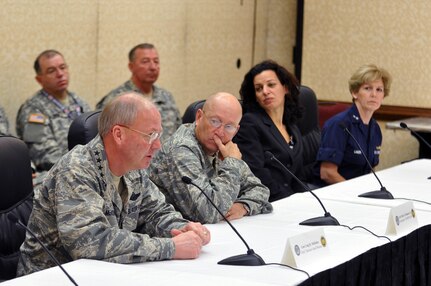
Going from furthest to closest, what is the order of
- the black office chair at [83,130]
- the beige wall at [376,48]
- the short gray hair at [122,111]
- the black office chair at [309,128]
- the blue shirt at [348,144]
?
1. the beige wall at [376,48]
2. the black office chair at [309,128]
3. the blue shirt at [348,144]
4. the black office chair at [83,130]
5. the short gray hair at [122,111]

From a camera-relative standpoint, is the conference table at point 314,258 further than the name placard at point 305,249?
No

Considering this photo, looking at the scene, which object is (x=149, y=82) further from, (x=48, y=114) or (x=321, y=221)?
(x=321, y=221)

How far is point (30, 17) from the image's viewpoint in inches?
248

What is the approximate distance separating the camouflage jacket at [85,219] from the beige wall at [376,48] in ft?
16.4

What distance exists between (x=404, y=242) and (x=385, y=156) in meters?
4.53

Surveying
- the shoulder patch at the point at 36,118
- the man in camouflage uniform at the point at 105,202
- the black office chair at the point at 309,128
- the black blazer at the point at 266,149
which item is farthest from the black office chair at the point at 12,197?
the black office chair at the point at 309,128

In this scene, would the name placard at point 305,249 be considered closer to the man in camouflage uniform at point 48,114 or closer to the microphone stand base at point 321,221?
the microphone stand base at point 321,221

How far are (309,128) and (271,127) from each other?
43.7 inches

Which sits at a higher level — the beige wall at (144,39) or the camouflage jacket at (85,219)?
the beige wall at (144,39)

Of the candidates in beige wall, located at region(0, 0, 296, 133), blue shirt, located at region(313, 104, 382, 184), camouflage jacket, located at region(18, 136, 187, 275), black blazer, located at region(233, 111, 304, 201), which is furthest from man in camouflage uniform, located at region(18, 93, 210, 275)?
beige wall, located at region(0, 0, 296, 133)

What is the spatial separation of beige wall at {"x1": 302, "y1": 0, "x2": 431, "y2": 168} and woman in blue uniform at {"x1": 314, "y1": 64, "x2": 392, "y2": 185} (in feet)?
7.73

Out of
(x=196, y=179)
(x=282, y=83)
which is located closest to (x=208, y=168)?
(x=196, y=179)

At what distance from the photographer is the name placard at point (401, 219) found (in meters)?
3.50

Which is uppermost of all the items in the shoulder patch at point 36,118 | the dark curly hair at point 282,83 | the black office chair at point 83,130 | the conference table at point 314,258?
the dark curly hair at point 282,83
